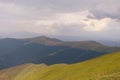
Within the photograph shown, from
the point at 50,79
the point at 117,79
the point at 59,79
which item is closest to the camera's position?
the point at 117,79

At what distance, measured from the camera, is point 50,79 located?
13725 cm

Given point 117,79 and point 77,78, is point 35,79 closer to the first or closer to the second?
point 77,78

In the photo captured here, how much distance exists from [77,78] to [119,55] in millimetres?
24183

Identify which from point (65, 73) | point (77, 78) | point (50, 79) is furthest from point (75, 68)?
point (77, 78)

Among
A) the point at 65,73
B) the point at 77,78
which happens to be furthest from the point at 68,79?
the point at 65,73

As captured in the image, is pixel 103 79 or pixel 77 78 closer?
pixel 103 79

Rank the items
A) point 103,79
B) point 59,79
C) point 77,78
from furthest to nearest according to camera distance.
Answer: point 59,79 → point 77,78 → point 103,79

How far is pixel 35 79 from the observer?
553 ft

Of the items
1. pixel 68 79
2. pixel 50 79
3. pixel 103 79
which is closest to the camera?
pixel 103 79

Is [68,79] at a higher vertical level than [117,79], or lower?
lower

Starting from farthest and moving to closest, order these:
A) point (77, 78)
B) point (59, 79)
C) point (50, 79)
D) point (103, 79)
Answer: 1. point (50, 79)
2. point (59, 79)
3. point (77, 78)
4. point (103, 79)

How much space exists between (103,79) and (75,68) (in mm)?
72702

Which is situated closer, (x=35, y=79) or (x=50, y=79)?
(x=50, y=79)

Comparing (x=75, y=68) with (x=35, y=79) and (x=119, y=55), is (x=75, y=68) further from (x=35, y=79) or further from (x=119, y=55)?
(x=35, y=79)
